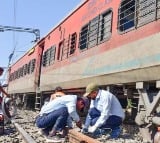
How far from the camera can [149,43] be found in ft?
21.4

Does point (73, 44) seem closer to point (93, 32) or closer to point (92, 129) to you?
point (93, 32)

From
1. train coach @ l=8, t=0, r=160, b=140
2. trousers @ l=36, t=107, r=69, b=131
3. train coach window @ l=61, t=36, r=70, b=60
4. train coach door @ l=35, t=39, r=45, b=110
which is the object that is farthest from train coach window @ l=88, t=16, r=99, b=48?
train coach door @ l=35, t=39, r=45, b=110

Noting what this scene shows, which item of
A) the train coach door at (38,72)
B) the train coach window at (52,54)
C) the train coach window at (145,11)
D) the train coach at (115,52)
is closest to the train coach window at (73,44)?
the train coach at (115,52)

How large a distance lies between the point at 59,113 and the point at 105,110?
90cm

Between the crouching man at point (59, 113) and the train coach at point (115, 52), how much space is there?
1069 millimetres

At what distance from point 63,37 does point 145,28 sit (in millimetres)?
6373

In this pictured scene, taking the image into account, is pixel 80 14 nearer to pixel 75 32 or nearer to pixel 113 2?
pixel 75 32

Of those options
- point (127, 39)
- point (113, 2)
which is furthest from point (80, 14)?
point (127, 39)

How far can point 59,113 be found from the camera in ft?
22.6

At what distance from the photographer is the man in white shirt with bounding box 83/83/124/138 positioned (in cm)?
652

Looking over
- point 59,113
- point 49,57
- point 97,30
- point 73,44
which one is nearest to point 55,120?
point 59,113

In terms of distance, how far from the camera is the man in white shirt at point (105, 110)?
21.4 ft

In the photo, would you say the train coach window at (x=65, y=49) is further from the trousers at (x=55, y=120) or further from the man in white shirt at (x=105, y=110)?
the man in white shirt at (x=105, y=110)

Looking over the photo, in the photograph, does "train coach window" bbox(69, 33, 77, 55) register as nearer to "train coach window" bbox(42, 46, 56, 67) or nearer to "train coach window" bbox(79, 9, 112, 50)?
"train coach window" bbox(79, 9, 112, 50)
